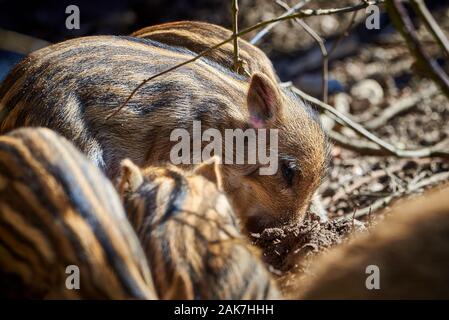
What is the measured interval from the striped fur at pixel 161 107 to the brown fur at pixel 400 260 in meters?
1.62

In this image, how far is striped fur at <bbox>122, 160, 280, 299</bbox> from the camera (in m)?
2.68

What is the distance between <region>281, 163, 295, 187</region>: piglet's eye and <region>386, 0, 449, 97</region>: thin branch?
4.97ft

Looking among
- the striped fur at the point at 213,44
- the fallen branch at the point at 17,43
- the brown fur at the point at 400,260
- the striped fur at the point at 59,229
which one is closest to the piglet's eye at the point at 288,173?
the striped fur at the point at 213,44

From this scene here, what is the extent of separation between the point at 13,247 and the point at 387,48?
579cm

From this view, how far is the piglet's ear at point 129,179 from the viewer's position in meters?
3.19

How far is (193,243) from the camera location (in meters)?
2.78

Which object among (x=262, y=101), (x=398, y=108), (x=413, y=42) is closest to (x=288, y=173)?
(x=262, y=101)

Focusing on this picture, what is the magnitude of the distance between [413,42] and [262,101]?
166 cm

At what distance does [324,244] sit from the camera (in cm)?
385

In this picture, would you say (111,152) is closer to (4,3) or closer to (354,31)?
(4,3)

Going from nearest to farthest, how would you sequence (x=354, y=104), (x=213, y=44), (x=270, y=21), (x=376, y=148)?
(x=270, y=21) < (x=376, y=148) < (x=213, y=44) < (x=354, y=104)

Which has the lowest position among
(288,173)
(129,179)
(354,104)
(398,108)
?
(129,179)

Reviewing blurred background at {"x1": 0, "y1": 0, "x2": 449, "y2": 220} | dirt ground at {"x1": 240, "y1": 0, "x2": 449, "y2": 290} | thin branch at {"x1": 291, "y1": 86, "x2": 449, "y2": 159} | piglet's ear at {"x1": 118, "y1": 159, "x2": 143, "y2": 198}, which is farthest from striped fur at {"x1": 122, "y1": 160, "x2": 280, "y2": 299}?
blurred background at {"x1": 0, "y1": 0, "x2": 449, "y2": 220}

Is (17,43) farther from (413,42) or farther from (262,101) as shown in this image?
(413,42)
